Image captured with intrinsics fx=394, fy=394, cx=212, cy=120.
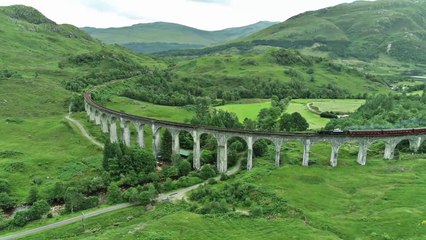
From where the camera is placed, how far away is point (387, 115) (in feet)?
465

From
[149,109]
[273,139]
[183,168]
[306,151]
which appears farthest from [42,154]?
[306,151]

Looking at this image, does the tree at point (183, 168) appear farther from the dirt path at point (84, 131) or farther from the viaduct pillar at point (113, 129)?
the viaduct pillar at point (113, 129)

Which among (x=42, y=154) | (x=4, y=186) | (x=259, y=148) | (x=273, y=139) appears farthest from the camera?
(x=42, y=154)

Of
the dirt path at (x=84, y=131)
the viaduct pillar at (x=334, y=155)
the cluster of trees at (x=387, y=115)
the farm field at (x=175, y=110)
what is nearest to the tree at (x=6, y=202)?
the dirt path at (x=84, y=131)

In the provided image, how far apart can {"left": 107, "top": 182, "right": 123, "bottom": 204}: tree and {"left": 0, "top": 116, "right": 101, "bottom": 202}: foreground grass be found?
1831 centimetres

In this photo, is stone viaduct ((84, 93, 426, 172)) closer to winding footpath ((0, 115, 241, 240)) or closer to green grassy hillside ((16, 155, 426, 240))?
green grassy hillside ((16, 155, 426, 240))

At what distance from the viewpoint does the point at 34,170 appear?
104250 millimetres

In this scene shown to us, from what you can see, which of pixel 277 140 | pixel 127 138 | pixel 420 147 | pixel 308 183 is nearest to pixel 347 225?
pixel 308 183

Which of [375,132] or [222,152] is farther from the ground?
[375,132]

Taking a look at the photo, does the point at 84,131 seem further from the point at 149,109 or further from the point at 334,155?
the point at 334,155

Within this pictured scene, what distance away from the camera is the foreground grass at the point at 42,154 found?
99500 millimetres

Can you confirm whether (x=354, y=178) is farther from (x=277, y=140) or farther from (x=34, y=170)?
(x=34, y=170)

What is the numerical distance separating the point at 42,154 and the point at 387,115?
116200 mm

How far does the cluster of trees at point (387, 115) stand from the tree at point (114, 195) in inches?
2913
